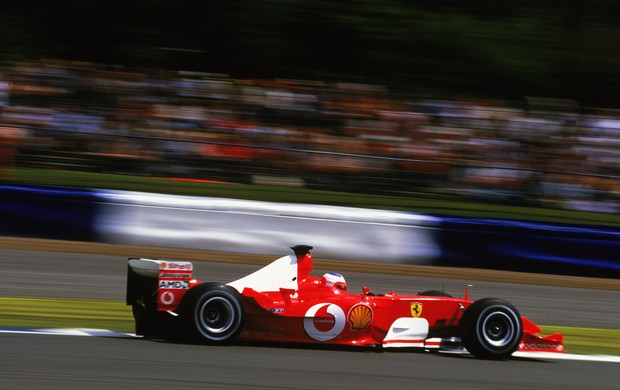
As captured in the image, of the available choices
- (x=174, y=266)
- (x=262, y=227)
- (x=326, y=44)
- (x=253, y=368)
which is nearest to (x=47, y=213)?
(x=262, y=227)

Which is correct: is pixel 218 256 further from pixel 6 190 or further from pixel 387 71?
pixel 387 71

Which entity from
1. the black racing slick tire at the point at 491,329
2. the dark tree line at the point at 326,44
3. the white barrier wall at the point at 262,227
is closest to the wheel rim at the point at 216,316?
the black racing slick tire at the point at 491,329

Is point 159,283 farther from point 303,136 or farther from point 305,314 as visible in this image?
point 303,136

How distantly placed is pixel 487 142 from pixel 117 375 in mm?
7529

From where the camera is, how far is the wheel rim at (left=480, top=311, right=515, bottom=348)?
222 inches

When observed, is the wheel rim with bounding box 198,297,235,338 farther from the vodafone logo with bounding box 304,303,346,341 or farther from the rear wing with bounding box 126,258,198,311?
the vodafone logo with bounding box 304,303,346,341

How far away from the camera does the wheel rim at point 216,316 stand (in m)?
5.33

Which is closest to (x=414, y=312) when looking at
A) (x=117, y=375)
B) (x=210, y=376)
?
(x=210, y=376)

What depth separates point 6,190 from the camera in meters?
9.55

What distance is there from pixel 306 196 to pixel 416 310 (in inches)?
192

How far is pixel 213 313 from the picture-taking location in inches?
211

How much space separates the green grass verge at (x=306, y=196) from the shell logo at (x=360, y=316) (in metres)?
4.77

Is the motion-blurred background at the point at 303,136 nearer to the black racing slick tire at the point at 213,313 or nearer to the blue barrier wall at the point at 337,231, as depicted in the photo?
the blue barrier wall at the point at 337,231

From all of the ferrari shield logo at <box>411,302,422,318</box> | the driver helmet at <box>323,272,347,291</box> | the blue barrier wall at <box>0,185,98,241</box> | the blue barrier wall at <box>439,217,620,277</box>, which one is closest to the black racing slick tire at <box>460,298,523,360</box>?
the ferrari shield logo at <box>411,302,422,318</box>
